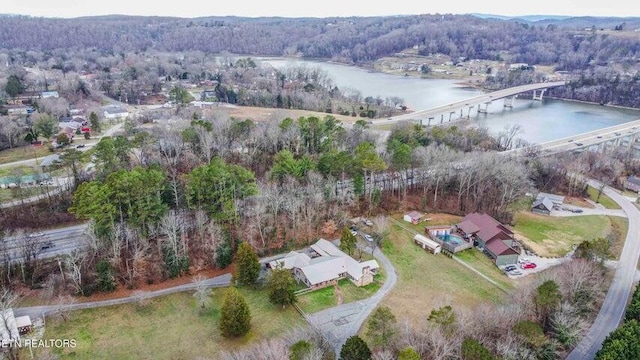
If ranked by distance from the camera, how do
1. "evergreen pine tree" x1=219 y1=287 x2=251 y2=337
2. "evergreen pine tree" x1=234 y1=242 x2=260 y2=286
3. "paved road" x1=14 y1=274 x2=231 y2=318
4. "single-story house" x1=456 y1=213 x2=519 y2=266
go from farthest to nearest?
"single-story house" x1=456 y1=213 x2=519 y2=266 → "evergreen pine tree" x1=234 y1=242 x2=260 y2=286 → "paved road" x1=14 y1=274 x2=231 y2=318 → "evergreen pine tree" x1=219 y1=287 x2=251 y2=337

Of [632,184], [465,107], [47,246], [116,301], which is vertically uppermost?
[465,107]

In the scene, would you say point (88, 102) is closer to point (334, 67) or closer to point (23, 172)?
point (23, 172)

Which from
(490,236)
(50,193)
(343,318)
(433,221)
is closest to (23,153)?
(50,193)

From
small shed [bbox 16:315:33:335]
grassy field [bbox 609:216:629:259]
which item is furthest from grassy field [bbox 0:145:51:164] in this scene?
grassy field [bbox 609:216:629:259]

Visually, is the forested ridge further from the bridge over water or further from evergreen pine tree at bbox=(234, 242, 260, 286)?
evergreen pine tree at bbox=(234, 242, 260, 286)

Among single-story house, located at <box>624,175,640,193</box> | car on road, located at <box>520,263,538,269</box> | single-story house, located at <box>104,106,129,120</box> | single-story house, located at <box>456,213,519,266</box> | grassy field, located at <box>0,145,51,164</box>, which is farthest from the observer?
single-story house, located at <box>104,106,129,120</box>

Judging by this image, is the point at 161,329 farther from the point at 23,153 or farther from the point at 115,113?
the point at 115,113
